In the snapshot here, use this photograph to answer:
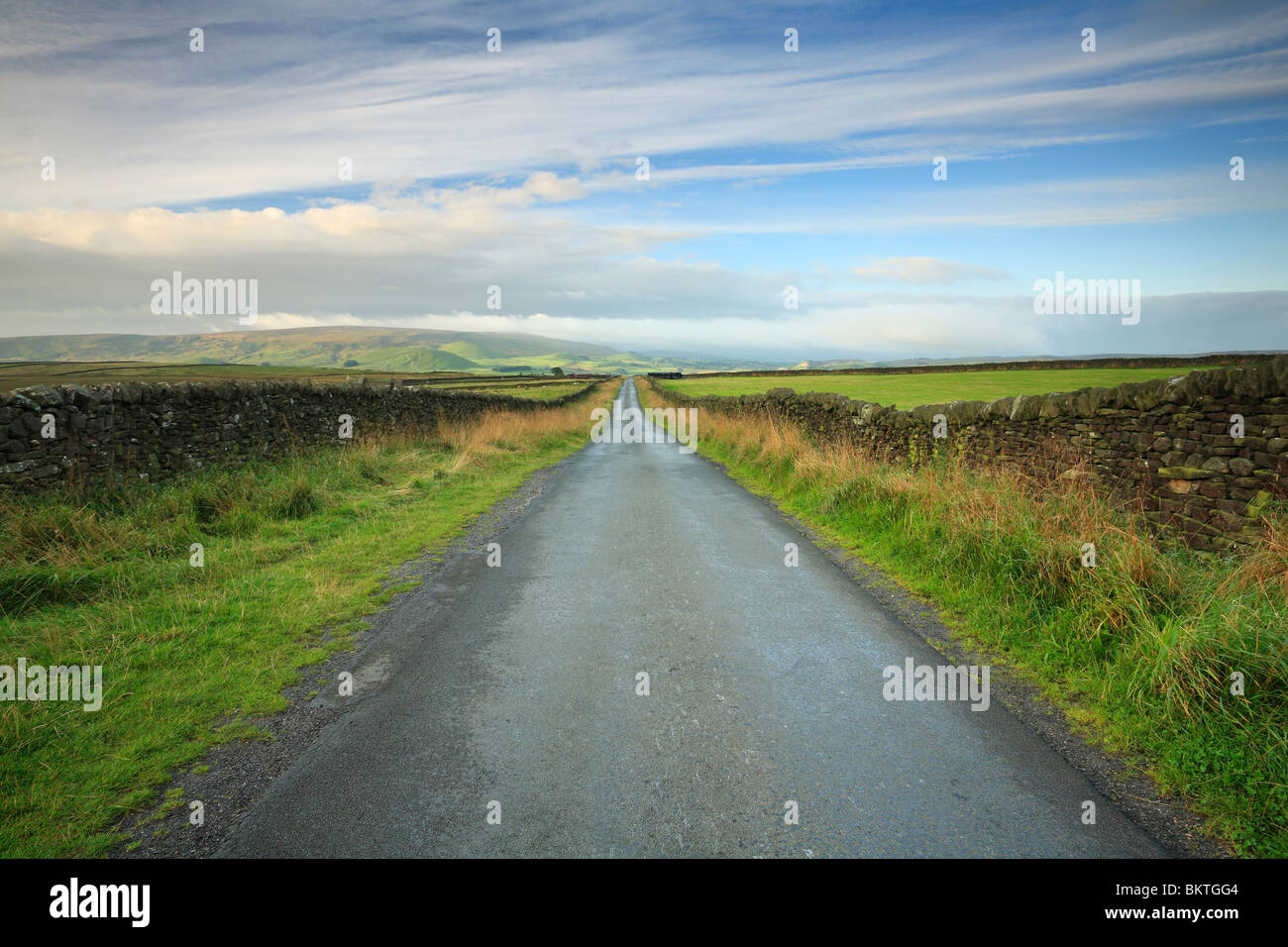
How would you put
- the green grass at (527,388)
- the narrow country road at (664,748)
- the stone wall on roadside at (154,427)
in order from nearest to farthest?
the narrow country road at (664,748) → the stone wall on roadside at (154,427) → the green grass at (527,388)

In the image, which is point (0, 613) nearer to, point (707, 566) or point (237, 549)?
point (237, 549)

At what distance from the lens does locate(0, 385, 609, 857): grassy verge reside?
3365mm

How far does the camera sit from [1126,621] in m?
4.65

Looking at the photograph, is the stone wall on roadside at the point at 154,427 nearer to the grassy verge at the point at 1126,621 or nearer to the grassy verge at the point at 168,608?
the grassy verge at the point at 168,608

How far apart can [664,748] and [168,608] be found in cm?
509

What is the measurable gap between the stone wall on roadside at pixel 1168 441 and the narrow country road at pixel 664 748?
13.3 feet

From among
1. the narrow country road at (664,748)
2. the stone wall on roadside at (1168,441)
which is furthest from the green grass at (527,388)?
the narrow country road at (664,748)

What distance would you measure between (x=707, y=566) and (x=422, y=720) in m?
4.21

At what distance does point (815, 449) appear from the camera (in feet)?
45.6

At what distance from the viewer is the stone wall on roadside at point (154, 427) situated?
768 centimetres

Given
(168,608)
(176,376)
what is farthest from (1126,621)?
(176,376)

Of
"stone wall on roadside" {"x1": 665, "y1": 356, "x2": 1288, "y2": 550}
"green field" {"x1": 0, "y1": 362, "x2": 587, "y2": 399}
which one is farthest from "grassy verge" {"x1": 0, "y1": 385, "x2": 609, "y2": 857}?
"stone wall on roadside" {"x1": 665, "y1": 356, "x2": 1288, "y2": 550}
